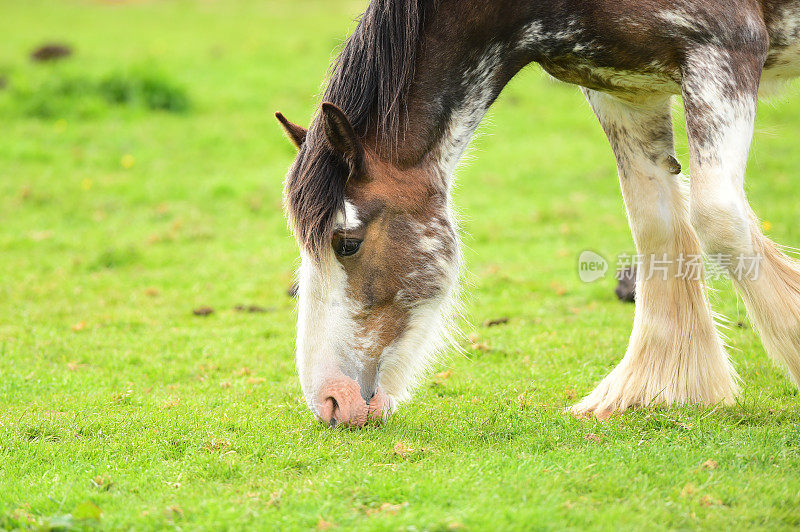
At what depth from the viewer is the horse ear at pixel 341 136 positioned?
13.2ft

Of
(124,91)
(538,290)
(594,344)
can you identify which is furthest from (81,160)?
(594,344)

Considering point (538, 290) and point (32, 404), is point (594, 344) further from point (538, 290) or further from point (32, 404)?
point (32, 404)

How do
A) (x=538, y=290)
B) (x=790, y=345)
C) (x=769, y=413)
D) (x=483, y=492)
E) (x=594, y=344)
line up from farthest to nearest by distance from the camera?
(x=538, y=290), (x=594, y=344), (x=769, y=413), (x=790, y=345), (x=483, y=492)

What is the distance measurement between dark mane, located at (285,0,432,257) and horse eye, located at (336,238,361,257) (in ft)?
0.38

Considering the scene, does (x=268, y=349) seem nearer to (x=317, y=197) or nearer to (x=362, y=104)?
(x=317, y=197)

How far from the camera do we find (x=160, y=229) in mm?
10469

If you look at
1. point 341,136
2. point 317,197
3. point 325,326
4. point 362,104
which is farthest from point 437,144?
point 325,326

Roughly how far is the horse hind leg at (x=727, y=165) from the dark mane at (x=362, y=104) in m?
1.44

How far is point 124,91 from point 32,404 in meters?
10.4

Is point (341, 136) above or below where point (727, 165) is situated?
below

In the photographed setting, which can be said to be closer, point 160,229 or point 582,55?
point 582,55

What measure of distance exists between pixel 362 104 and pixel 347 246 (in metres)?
0.75

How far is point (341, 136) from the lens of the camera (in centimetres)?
414

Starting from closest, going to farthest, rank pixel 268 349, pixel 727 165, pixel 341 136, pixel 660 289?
1. pixel 727 165
2. pixel 341 136
3. pixel 660 289
4. pixel 268 349
